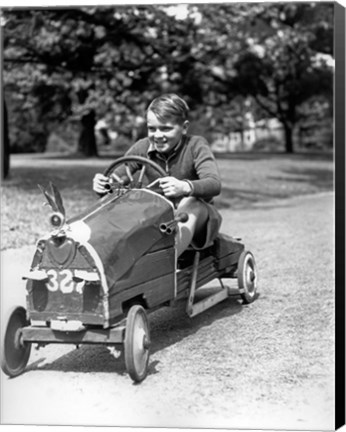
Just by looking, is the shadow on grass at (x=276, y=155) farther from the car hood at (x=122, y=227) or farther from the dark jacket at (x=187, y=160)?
the car hood at (x=122, y=227)

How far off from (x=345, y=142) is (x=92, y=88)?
13.4ft

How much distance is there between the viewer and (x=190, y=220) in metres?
3.59

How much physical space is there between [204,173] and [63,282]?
1.03 meters

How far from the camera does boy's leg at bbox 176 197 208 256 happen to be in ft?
11.7

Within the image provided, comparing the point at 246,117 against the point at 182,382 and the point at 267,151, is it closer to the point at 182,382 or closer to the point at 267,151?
the point at 267,151

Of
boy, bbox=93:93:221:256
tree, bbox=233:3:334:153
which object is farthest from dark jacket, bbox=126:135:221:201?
tree, bbox=233:3:334:153

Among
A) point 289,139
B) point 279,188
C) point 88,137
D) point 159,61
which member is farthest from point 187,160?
point 289,139

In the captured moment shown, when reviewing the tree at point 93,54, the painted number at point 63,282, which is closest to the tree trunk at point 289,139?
the tree at point 93,54

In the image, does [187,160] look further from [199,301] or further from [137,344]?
[137,344]

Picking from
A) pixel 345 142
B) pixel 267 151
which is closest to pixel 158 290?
pixel 345 142

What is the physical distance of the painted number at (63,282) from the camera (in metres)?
2.78

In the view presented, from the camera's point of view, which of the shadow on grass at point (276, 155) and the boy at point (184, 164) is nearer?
the boy at point (184, 164)

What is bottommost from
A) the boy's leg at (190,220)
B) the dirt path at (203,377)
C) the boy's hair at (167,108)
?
the dirt path at (203,377)

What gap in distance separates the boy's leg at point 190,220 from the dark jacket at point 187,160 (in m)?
0.07
